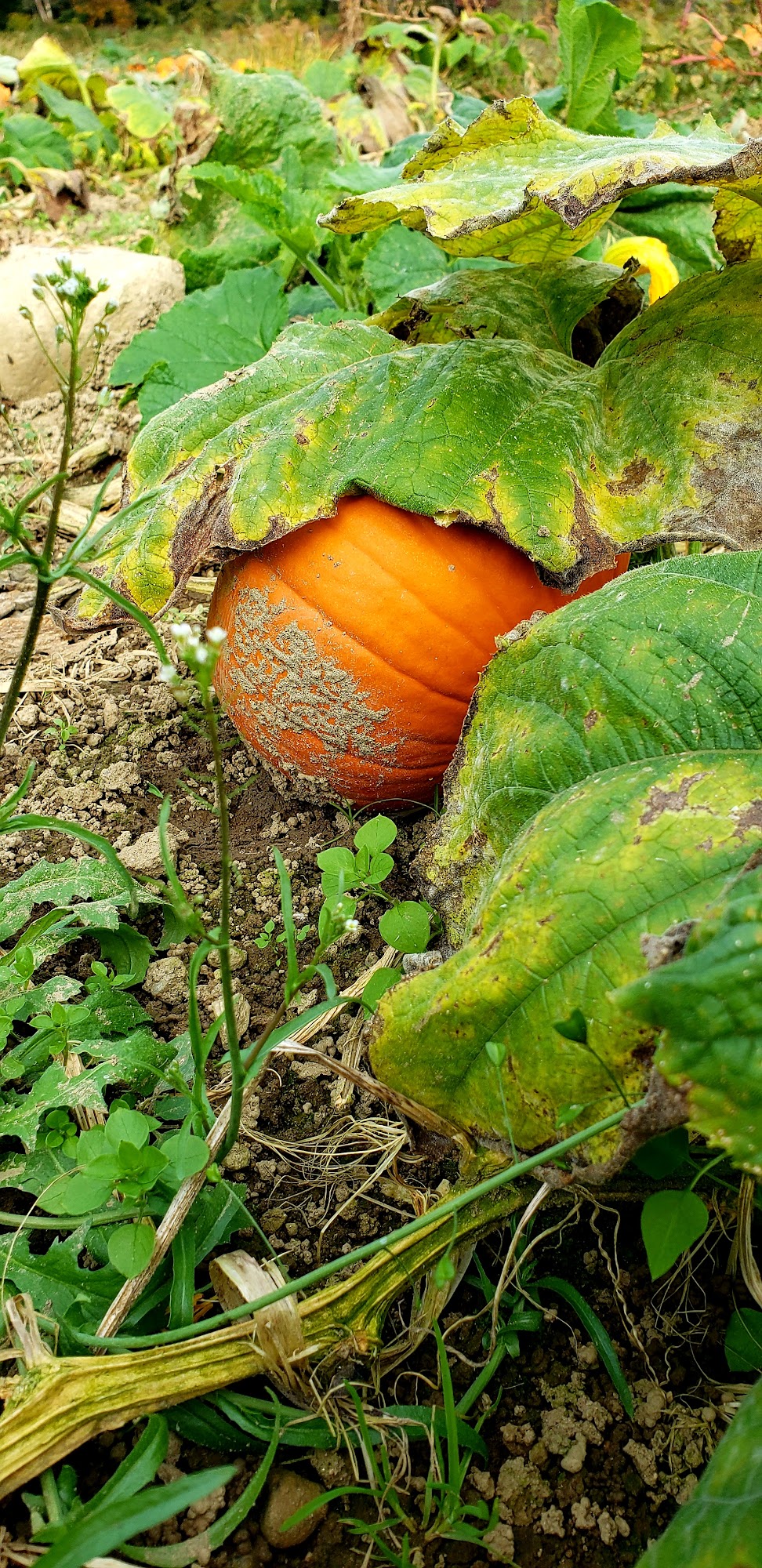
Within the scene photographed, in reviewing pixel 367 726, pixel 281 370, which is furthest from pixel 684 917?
pixel 281 370

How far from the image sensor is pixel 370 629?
74.4 inches

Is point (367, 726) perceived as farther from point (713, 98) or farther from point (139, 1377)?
point (713, 98)

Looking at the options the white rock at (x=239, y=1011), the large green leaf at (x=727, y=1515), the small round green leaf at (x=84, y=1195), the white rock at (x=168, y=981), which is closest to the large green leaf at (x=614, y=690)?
the white rock at (x=239, y=1011)

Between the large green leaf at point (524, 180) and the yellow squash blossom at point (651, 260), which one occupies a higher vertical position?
the large green leaf at point (524, 180)

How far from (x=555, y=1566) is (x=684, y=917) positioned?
2.40ft

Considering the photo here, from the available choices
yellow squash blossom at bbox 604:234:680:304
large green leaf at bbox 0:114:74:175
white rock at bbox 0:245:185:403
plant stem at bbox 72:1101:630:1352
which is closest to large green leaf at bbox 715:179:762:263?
yellow squash blossom at bbox 604:234:680:304

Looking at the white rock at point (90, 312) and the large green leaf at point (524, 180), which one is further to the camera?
the white rock at point (90, 312)

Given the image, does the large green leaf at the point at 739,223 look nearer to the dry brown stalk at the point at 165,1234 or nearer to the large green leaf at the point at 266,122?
the dry brown stalk at the point at 165,1234

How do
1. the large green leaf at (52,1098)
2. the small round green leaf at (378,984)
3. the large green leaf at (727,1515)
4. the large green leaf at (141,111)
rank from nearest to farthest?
1. the large green leaf at (727,1515)
2. the large green leaf at (52,1098)
3. the small round green leaf at (378,984)
4. the large green leaf at (141,111)

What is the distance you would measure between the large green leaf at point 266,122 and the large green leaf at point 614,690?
2.82 m

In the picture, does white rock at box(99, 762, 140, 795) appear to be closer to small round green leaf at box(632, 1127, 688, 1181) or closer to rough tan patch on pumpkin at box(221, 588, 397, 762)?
rough tan patch on pumpkin at box(221, 588, 397, 762)

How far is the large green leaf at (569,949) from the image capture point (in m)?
1.17

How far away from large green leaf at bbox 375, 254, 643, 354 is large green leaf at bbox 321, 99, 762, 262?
148mm

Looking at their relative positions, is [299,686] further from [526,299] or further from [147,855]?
[526,299]
